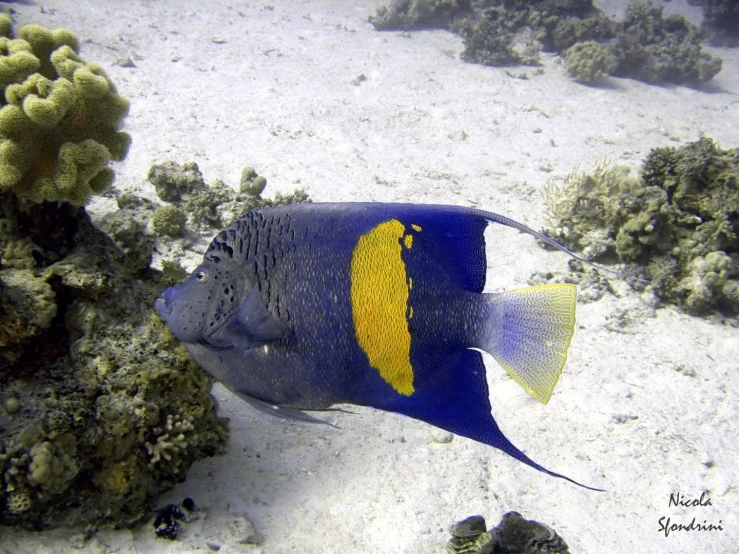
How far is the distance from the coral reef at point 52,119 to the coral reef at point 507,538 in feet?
8.45

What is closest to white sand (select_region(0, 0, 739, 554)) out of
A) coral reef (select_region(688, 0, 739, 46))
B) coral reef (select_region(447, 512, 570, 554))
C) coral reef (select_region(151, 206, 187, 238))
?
coral reef (select_region(447, 512, 570, 554))

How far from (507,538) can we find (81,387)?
86.6 inches

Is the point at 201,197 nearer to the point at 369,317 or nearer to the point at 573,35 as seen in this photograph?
the point at 369,317

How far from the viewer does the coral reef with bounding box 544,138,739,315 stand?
4492 millimetres

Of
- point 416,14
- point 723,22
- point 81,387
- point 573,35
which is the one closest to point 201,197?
point 81,387

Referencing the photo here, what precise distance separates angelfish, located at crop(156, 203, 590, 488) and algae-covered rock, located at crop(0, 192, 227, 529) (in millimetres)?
958

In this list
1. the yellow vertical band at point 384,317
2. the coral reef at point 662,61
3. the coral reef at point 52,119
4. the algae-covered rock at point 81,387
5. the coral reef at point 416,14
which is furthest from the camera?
the coral reef at point 416,14

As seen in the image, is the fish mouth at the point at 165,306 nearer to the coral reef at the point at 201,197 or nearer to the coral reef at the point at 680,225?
the coral reef at the point at 201,197

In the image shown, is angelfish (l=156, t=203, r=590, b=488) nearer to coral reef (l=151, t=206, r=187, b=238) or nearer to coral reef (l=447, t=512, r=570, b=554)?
coral reef (l=447, t=512, r=570, b=554)

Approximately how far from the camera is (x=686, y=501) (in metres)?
2.97

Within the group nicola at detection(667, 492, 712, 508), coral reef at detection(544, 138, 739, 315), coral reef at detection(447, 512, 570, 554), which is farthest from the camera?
coral reef at detection(544, 138, 739, 315)

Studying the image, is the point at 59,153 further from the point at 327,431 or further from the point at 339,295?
the point at 327,431

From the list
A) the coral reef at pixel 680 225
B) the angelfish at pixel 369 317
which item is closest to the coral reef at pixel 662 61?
the coral reef at pixel 680 225

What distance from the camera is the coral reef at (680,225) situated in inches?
177
